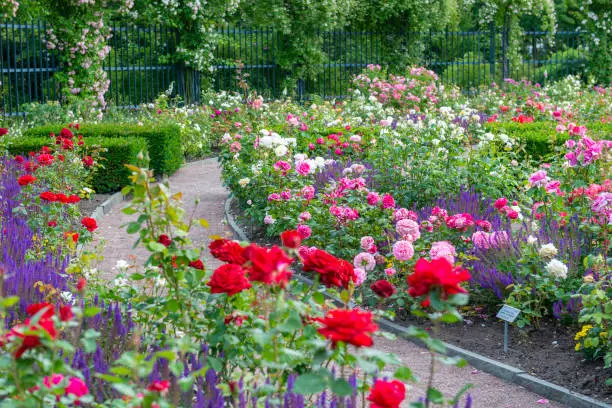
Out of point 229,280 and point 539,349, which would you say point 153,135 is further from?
point 229,280

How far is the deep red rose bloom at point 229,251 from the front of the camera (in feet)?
9.37

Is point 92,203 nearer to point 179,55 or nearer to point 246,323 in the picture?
point 246,323

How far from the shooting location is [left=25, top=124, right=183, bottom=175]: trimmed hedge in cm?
1191

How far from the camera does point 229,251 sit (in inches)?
114

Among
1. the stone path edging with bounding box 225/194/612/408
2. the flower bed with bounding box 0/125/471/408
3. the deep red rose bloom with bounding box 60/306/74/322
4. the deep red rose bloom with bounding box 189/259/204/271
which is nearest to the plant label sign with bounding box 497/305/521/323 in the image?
the stone path edging with bounding box 225/194/612/408

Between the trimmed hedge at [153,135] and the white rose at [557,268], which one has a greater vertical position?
the trimmed hedge at [153,135]

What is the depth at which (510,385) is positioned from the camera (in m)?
4.64

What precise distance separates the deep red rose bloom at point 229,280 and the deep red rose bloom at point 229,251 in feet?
0.26

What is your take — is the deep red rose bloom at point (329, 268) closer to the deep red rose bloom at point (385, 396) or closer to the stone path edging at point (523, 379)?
the deep red rose bloom at point (385, 396)

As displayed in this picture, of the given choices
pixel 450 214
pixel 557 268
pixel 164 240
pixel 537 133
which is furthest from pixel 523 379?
pixel 537 133

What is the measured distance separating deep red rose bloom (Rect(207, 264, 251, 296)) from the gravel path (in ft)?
2.89

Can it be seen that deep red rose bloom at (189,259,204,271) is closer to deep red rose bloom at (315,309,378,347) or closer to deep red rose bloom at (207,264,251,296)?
deep red rose bloom at (207,264,251,296)

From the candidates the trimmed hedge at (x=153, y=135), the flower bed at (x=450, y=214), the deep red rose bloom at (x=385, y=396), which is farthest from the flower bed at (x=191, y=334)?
the trimmed hedge at (x=153, y=135)

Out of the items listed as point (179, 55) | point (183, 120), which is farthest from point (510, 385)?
point (179, 55)
